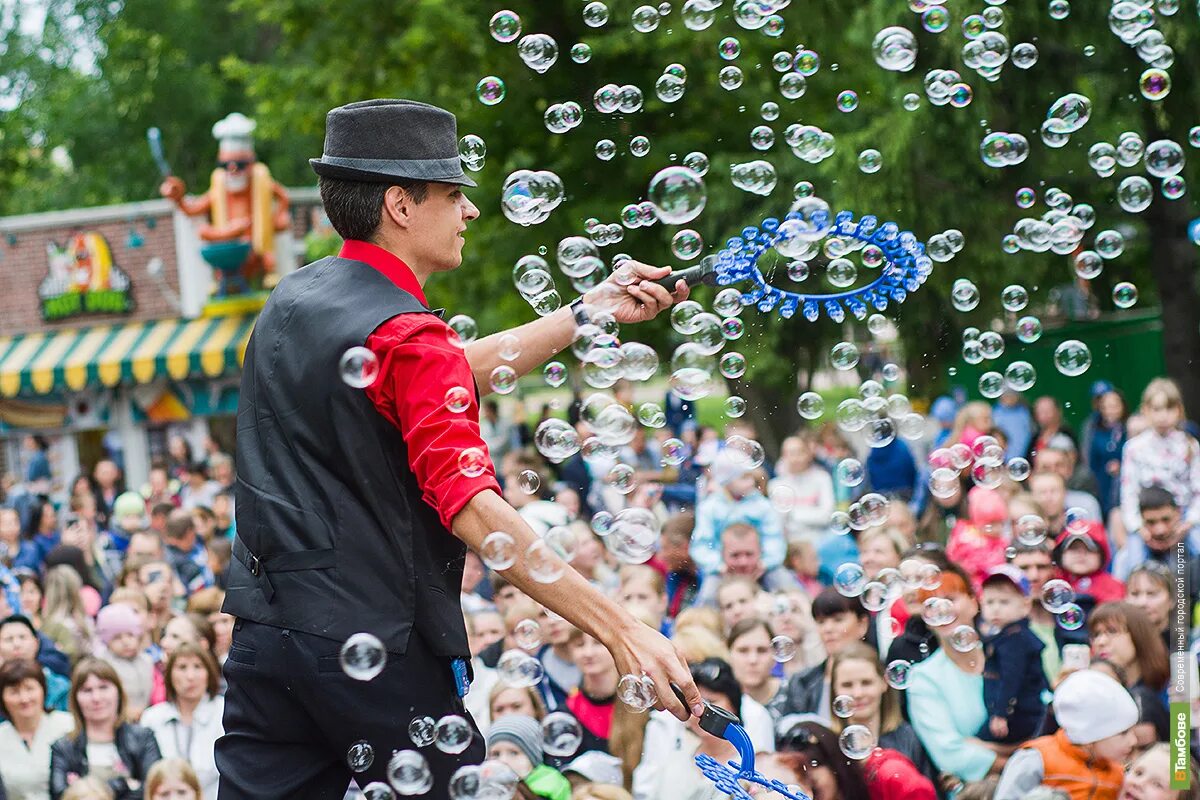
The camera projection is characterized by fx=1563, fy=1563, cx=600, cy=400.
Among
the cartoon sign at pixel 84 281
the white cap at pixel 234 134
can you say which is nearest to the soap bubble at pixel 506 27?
the white cap at pixel 234 134

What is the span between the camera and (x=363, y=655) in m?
2.83

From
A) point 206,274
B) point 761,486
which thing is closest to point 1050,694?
point 761,486

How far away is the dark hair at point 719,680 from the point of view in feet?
17.0

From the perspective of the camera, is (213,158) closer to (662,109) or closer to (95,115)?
(95,115)

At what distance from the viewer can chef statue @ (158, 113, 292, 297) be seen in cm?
2038

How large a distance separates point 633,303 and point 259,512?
3.70 feet

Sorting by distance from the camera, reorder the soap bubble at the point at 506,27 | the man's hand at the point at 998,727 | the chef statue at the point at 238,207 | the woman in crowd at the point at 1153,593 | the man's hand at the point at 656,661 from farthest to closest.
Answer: the chef statue at the point at 238,207, the woman in crowd at the point at 1153,593, the man's hand at the point at 998,727, the soap bubble at the point at 506,27, the man's hand at the point at 656,661

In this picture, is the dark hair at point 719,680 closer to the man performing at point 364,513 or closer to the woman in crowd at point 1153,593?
the woman in crowd at point 1153,593

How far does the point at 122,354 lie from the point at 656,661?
19.7 meters

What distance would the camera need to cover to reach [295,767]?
303 centimetres

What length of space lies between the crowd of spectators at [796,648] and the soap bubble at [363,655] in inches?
40.7

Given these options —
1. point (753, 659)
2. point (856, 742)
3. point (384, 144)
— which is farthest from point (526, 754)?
point (384, 144)

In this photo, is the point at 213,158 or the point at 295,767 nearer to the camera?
the point at 295,767

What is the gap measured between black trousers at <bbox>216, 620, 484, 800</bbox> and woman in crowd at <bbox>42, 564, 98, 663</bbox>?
15.6 ft
